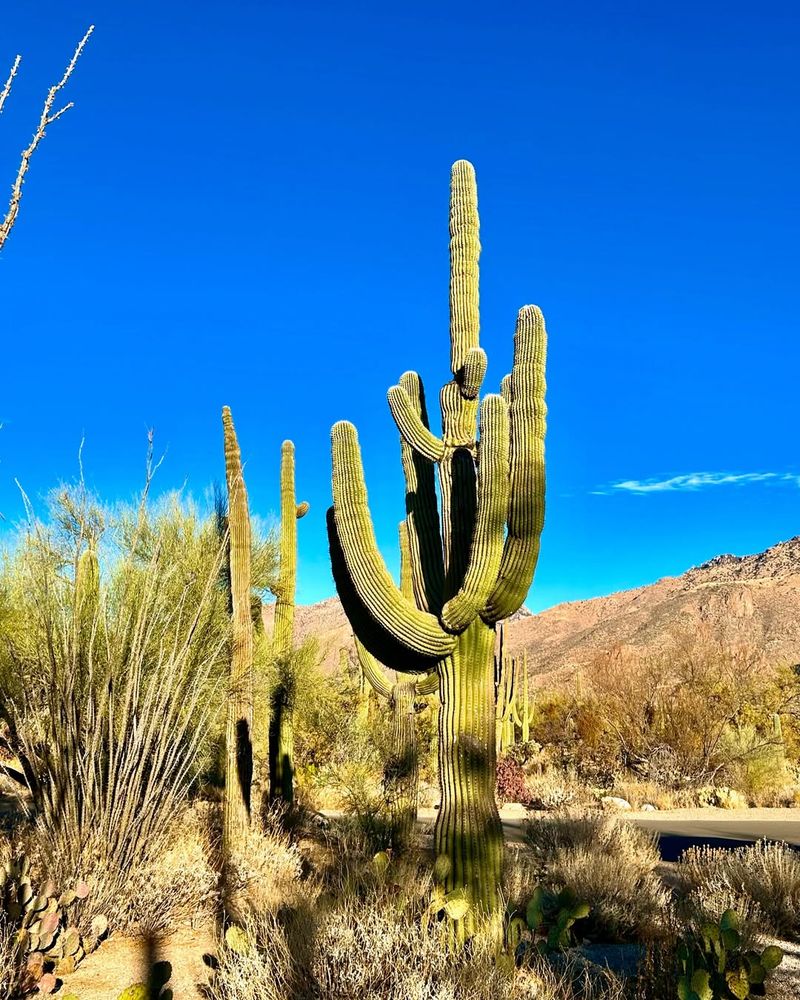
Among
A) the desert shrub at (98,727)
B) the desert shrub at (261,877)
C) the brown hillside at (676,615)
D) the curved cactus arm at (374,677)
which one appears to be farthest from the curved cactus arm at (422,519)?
the brown hillside at (676,615)

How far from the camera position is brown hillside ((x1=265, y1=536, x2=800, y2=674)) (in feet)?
168

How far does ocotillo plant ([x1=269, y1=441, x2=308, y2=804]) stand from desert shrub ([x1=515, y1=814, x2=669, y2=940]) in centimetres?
509

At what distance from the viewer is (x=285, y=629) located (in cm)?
1477

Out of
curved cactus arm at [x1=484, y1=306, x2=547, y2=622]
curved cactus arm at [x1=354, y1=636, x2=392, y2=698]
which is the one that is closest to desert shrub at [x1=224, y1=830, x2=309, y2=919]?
curved cactus arm at [x1=484, y1=306, x2=547, y2=622]

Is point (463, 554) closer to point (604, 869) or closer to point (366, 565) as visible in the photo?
point (366, 565)

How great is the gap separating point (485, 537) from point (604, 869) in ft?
11.0

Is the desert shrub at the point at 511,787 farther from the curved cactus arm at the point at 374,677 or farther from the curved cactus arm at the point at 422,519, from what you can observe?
the curved cactus arm at the point at 422,519

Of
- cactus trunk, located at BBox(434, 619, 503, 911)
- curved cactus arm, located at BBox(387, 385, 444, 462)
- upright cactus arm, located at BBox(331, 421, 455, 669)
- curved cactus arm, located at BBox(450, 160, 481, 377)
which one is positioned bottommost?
cactus trunk, located at BBox(434, 619, 503, 911)

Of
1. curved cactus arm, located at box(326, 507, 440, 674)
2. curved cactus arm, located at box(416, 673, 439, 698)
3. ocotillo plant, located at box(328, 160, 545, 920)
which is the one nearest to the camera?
ocotillo plant, located at box(328, 160, 545, 920)

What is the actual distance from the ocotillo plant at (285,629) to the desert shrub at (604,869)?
509 cm

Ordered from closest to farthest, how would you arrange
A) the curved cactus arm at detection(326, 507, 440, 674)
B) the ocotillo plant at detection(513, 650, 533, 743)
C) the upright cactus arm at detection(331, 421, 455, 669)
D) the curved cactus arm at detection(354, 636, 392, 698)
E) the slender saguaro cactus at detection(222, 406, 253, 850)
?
the upright cactus arm at detection(331, 421, 455, 669)
the curved cactus arm at detection(326, 507, 440, 674)
the slender saguaro cactus at detection(222, 406, 253, 850)
the curved cactus arm at detection(354, 636, 392, 698)
the ocotillo plant at detection(513, 650, 533, 743)

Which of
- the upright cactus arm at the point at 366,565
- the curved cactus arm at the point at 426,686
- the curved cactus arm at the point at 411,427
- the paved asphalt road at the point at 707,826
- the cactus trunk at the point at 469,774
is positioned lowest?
the paved asphalt road at the point at 707,826

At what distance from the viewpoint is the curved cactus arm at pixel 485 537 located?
7133 millimetres

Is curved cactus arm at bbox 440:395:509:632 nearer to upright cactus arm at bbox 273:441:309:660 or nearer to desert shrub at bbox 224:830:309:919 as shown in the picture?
desert shrub at bbox 224:830:309:919
